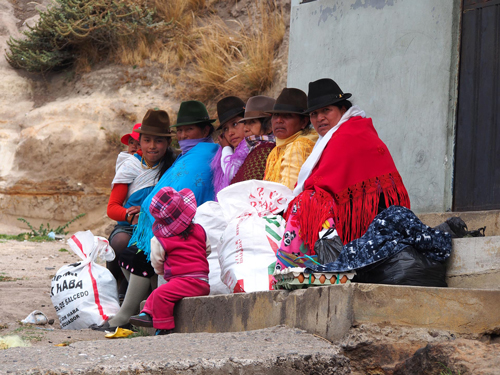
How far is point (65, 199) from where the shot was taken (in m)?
12.3

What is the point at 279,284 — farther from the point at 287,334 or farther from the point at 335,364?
the point at 335,364

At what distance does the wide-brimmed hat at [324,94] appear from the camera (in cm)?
435

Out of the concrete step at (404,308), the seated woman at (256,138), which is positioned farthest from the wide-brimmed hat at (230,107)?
the concrete step at (404,308)

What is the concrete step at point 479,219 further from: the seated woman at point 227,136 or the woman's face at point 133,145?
the woman's face at point 133,145

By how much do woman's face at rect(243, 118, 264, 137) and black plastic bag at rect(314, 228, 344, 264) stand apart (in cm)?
182

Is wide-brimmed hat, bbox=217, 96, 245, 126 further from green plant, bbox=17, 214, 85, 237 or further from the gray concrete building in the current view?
green plant, bbox=17, 214, 85, 237

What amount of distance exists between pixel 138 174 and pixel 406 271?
332cm

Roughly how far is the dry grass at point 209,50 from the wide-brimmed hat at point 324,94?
638 centimetres

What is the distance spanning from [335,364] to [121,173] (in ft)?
11.7

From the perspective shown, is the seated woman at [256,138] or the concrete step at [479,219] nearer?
the concrete step at [479,219]

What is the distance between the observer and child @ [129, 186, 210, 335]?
4.21 m

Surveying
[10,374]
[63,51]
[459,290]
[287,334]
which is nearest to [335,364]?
[287,334]

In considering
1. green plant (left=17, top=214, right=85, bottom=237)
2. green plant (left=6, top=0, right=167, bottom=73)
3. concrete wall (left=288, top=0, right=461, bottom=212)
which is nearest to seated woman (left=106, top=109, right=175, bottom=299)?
concrete wall (left=288, top=0, right=461, bottom=212)

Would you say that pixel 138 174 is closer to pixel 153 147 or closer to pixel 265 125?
pixel 153 147
